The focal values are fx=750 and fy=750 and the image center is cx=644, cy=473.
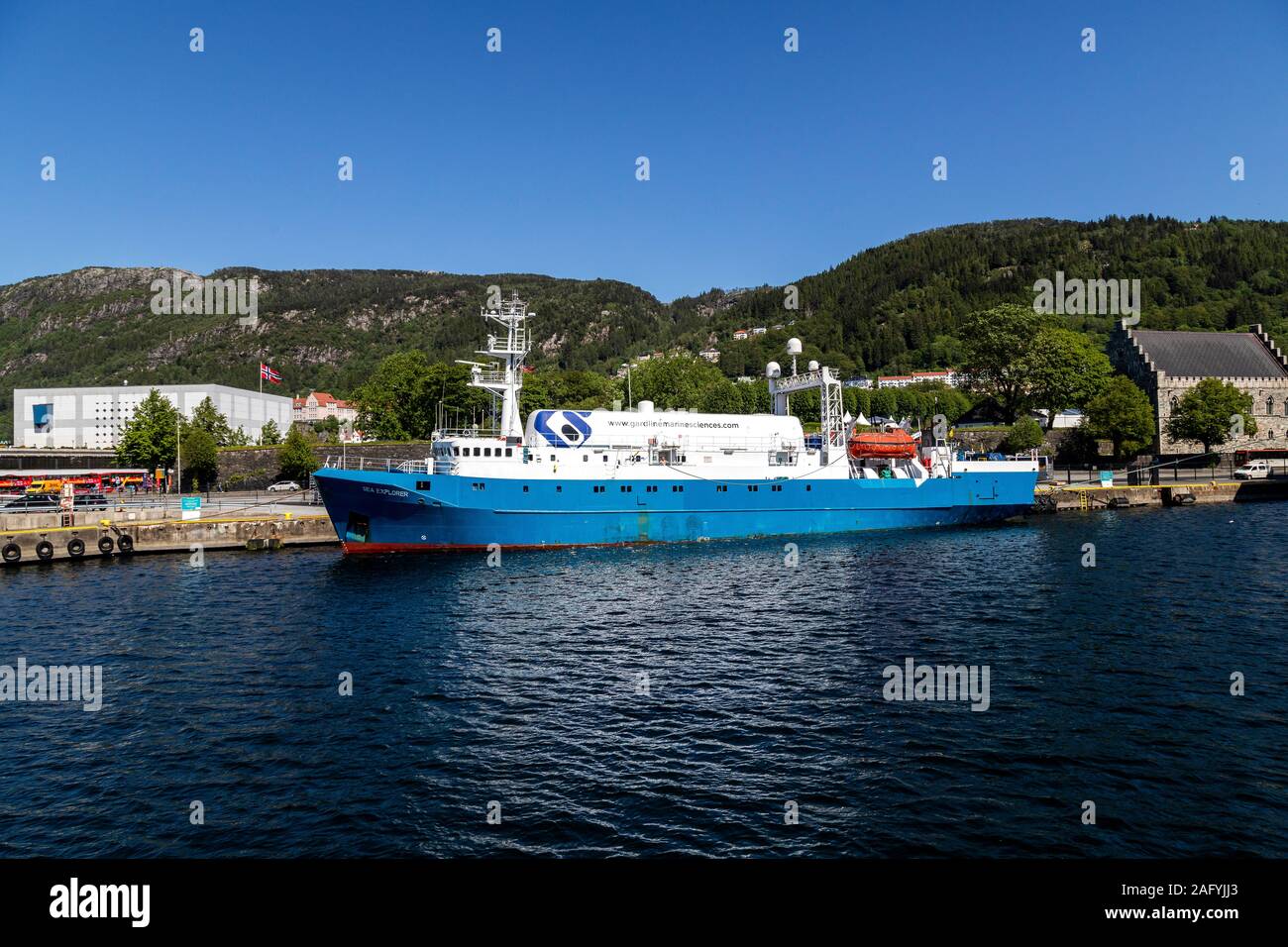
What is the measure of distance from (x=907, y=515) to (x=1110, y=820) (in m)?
38.2

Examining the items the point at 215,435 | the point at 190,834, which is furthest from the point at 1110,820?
the point at 215,435

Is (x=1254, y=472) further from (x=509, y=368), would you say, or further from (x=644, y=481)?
(x=509, y=368)

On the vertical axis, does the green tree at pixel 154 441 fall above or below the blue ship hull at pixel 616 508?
above

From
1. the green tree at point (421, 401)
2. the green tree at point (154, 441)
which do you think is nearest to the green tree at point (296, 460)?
the green tree at point (154, 441)

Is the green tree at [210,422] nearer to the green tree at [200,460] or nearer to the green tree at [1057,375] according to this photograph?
the green tree at [200,460]

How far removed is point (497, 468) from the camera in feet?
133

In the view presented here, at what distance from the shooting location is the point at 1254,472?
221ft

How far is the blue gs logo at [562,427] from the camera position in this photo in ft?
141

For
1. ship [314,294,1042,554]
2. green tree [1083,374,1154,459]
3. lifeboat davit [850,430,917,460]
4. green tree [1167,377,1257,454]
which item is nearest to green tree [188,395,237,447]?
ship [314,294,1042,554]

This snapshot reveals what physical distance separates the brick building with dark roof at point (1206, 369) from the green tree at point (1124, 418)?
2.95m

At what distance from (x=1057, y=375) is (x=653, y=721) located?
93.4 metres

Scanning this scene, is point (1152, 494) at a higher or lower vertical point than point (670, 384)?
lower

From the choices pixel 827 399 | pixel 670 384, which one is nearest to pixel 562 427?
pixel 827 399

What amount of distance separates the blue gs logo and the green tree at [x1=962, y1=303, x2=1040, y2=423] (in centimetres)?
7231
